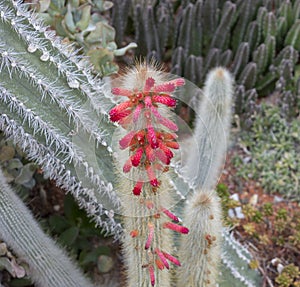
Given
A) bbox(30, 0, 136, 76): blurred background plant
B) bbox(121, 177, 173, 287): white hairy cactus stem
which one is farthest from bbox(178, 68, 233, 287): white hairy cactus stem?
bbox(30, 0, 136, 76): blurred background plant

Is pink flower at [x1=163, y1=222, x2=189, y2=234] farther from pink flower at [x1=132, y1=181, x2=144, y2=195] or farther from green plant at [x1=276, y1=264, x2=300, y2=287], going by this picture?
green plant at [x1=276, y1=264, x2=300, y2=287]

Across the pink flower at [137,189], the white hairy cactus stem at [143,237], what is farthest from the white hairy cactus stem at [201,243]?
the pink flower at [137,189]

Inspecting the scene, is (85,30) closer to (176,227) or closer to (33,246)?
(33,246)

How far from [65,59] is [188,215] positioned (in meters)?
0.72

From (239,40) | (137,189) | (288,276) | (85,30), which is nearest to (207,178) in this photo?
(288,276)

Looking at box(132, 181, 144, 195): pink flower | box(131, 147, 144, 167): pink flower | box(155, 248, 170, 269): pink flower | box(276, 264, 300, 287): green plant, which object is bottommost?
box(276, 264, 300, 287): green plant

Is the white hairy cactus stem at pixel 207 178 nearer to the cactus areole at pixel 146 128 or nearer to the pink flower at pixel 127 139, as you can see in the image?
the cactus areole at pixel 146 128

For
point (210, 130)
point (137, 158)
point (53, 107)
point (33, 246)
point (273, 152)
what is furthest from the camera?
point (273, 152)

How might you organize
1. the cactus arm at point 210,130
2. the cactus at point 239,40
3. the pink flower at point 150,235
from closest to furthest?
the pink flower at point 150,235 → the cactus arm at point 210,130 → the cactus at point 239,40

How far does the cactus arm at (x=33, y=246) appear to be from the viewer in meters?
2.09

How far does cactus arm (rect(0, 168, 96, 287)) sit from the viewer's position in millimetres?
2088

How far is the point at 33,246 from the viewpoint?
2.17 m

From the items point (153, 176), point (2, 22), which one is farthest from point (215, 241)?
point (2, 22)

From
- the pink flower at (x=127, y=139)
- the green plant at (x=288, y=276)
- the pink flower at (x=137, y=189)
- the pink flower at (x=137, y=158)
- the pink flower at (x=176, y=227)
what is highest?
the pink flower at (x=127, y=139)
